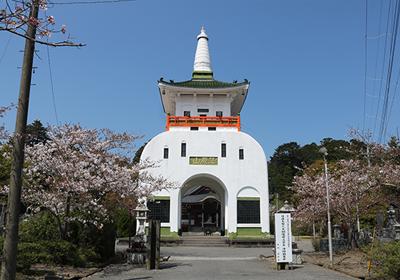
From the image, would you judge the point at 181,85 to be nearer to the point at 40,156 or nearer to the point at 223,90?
the point at 223,90

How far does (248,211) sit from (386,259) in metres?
13.9

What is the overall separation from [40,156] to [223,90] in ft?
53.4

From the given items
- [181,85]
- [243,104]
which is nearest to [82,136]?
[181,85]

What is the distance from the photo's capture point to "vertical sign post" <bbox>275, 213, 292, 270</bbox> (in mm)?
11617

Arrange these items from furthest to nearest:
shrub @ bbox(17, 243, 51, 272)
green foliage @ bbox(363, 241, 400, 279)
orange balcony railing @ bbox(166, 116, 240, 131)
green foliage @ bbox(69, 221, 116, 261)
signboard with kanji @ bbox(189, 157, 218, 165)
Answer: orange balcony railing @ bbox(166, 116, 240, 131), signboard with kanji @ bbox(189, 157, 218, 165), green foliage @ bbox(69, 221, 116, 261), shrub @ bbox(17, 243, 51, 272), green foliage @ bbox(363, 241, 400, 279)

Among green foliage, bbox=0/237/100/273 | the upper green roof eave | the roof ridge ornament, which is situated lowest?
green foliage, bbox=0/237/100/273

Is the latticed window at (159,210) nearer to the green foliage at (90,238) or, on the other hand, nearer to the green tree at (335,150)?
the green foliage at (90,238)

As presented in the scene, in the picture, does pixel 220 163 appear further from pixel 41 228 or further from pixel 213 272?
pixel 41 228

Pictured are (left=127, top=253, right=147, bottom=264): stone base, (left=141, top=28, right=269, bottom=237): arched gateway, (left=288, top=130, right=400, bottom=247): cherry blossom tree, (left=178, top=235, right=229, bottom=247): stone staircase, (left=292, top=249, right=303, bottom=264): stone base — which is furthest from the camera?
(left=141, top=28, right=269, bottom=237): arched gateway

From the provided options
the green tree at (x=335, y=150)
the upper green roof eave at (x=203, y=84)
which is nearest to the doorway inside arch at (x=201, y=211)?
the upper green roof eave at (x=203, y=84)

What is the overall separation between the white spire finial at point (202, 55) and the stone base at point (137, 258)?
19720 mm

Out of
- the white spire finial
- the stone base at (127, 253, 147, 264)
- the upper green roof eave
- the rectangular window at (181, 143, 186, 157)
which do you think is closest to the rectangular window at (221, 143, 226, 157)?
the rectangular window at (181, 143, 186, 157)

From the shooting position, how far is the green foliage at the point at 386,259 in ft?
28.0

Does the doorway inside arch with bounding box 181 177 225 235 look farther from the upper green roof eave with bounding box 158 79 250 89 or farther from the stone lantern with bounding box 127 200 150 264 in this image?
the stone lantern with bounding box 127 200 150 264
